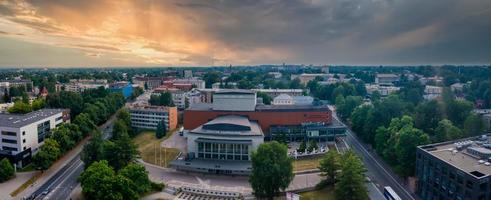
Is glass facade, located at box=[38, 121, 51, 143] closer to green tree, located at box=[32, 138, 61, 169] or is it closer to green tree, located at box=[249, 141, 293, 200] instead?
green tree, located at box=[32, 138, 61, 169]

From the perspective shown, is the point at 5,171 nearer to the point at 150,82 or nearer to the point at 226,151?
the point at 226,151

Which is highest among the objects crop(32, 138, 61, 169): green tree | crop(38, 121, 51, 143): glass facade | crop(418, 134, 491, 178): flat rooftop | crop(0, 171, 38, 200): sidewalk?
crop(418, 134, 491, 178): flat rooftop

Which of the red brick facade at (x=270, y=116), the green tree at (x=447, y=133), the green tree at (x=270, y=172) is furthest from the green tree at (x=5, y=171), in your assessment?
the green tree at (x=447, y=133)

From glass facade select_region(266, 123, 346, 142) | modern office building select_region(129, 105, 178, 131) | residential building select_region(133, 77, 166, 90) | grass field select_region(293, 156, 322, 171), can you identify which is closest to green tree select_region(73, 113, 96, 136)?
modern office building select_region(129, 105, 178, 131)

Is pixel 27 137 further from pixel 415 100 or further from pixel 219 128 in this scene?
pixel 415 100

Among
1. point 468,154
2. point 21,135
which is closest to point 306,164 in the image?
point 468,154

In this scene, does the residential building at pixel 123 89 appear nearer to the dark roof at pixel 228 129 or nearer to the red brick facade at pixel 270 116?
the red brick facade at pixel 270 116

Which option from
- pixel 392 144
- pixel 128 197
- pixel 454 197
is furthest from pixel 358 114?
pixel 128 197
